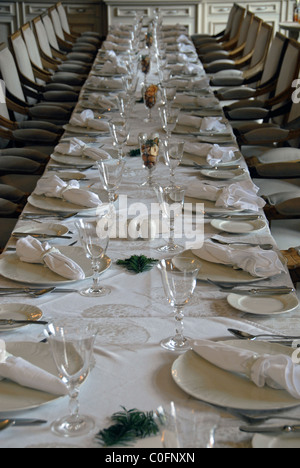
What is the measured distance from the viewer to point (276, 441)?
1.04m

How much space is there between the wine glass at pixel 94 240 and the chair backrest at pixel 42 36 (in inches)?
177

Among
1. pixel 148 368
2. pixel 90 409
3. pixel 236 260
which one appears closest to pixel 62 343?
pixel 90 409

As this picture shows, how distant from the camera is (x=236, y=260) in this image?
169 centimetres

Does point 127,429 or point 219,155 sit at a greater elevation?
point 127,429

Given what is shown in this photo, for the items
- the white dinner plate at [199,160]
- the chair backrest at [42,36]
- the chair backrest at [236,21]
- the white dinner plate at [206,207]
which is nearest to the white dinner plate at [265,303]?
the white dinner plate at [206,207]

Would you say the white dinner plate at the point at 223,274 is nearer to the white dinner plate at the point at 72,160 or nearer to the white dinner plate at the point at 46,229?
the white dinner plate at the point at 46,229

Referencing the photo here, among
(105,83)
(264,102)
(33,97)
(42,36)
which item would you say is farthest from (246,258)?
(42,36)

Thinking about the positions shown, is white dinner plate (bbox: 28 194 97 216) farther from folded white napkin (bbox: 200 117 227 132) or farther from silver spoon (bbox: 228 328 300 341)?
folded white napkin (bbox: 200 117 227 132)

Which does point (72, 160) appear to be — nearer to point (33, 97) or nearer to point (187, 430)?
point (187, 430)

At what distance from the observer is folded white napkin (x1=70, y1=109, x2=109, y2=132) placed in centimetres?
313

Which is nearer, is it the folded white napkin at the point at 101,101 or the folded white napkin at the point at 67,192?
the folded white napkin at the point at 67,192

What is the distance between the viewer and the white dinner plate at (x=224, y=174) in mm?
2453

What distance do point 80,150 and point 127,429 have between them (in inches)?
71.4

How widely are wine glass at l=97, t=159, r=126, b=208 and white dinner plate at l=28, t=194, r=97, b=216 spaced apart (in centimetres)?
9
